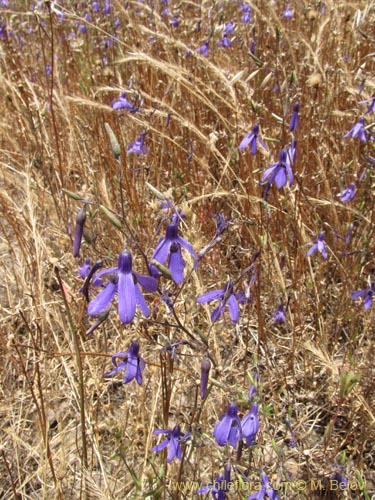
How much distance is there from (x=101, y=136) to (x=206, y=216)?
3.30ft

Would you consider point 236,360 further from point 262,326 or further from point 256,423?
point 256,423

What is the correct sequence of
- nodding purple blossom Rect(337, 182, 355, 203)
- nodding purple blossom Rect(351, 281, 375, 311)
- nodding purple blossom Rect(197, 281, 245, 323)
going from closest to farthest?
nodding purple blossom Rect(197, 281, 245, 323) → nodding purple blossom Rect(351, 281, 375, 311) → nodding purple blossom Rect(337, 182, 355, 203)

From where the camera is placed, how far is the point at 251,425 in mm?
1189

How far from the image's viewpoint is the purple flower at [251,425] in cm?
118

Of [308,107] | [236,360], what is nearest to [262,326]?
[236,360]

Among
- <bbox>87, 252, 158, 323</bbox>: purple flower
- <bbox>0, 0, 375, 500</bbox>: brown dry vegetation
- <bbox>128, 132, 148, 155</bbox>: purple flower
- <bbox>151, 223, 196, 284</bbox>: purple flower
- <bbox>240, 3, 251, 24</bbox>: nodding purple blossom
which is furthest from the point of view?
<bbox>240, 3, 251, 24</bbox>: nodding purple blossom

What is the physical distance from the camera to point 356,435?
171 centimetres

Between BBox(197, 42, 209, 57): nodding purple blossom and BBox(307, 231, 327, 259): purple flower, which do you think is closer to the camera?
BBox(307, 231, 327, 259): purple flower

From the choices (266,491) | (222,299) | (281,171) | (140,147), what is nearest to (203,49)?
(140,147)

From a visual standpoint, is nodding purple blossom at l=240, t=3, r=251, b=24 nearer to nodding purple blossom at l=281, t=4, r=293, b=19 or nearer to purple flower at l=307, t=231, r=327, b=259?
nodding purple blossom at l=281, t=4, r=293, b=19

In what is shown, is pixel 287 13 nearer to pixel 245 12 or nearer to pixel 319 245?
pixel 245 12

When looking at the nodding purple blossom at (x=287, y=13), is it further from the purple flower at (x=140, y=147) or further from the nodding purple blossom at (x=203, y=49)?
the purple flower at (x=140, y=147)

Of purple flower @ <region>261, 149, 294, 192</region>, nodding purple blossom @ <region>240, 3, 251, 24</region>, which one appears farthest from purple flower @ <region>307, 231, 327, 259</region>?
nodding purple blossom @ <region>240, 3, 251, 24</region>

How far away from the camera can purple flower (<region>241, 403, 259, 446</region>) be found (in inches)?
46.6
